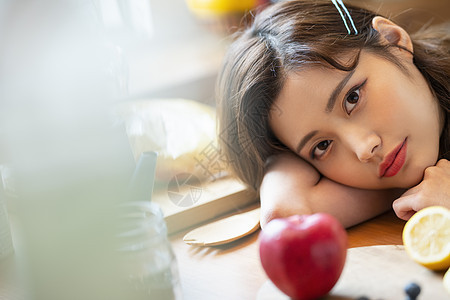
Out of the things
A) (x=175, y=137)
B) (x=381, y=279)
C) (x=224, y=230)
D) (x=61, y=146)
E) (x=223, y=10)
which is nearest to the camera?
(x=61, y=146)

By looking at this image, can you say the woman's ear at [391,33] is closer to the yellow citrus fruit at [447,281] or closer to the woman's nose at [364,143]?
the woman's nose at [364,143]

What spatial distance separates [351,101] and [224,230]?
325 millimetres

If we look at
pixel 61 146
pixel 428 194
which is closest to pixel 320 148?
pixel 428 194

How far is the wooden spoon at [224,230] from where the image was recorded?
3.43 ft

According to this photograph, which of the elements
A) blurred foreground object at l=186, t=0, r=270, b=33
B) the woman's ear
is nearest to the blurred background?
the woman's ear

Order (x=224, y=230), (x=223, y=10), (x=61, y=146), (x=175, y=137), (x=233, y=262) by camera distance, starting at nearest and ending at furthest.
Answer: (x=61, y=146), (x=233, y=262), (x=224, y=230), (x=175, y=137), (x=223, y=10)

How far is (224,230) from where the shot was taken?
1083 millimetres

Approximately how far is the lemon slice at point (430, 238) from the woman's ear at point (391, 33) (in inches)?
17.6

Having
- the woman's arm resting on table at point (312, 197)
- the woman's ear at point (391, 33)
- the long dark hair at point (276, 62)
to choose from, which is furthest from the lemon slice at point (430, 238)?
the woman's ear at point (391, 33)

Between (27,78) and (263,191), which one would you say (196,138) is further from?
(27,78)

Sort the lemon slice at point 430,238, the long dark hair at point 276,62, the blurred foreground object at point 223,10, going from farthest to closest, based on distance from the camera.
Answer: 1. the blurred foreground object at point 223,10
2. the long dark hair at point 276,62
3. the lemon slice at point 430,238

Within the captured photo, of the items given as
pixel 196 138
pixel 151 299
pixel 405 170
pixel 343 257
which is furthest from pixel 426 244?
pixel 196 138

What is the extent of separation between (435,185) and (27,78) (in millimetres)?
678

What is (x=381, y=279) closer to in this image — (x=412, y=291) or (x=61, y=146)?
(x=412, y=291)
